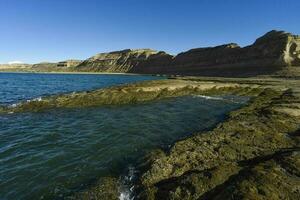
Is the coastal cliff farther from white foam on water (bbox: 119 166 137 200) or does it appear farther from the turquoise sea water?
white foam on water (bbox: 119 166 137 200)

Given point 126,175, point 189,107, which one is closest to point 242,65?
point 189,107

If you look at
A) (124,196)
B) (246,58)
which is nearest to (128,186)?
(124,196)

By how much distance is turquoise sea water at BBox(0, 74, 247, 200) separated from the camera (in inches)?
445

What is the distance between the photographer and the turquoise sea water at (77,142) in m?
11.3

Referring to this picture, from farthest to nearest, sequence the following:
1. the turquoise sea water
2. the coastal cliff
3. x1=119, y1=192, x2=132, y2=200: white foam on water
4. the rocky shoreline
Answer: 1. the coastal cliff
2. the turquoise sea water
3. x1=119, y1=192, x2=132, y2=200: white foam on water
4. the rocky shoreline

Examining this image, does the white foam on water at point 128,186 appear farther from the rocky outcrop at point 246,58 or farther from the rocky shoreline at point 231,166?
the rocky outcrop at point 246,58

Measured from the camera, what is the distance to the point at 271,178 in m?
8.66

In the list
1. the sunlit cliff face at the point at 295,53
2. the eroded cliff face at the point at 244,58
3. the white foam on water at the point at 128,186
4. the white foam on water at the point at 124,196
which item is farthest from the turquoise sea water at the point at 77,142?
the eroded cliff face at the point at 244,58

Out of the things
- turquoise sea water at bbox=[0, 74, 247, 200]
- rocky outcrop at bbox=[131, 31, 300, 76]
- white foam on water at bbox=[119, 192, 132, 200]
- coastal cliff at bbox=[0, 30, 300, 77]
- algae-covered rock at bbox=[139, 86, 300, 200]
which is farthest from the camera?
rocky outcrop at bbox=[131, 31, 300, 76]

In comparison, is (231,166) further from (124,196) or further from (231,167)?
(124,196)

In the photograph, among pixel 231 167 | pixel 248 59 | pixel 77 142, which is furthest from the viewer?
pixel 248 59

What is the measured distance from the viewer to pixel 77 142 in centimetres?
1639

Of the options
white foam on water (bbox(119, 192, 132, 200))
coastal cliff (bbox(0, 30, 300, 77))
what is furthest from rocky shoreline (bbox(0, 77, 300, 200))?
coastal cliff (bbox(0, 30, 300, 77))

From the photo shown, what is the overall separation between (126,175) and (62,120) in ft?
43.2
